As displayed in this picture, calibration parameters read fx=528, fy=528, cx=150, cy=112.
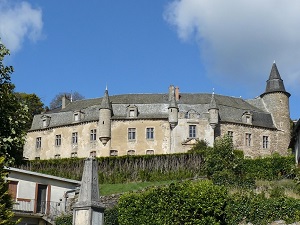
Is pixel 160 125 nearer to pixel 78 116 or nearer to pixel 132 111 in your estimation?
pixel 132 111

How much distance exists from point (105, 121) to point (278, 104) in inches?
866

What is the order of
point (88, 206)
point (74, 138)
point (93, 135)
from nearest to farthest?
point (88, 206), point (93, 135), point (74, 138)

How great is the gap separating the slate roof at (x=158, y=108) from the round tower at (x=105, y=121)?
0.94 metres

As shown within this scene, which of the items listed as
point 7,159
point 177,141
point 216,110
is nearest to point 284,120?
point 216,110

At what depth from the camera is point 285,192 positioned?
27781mm

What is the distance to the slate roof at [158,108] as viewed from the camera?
206ft

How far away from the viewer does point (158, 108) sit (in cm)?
6281

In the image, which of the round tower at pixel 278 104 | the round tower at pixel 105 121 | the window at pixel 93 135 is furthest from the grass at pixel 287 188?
the round tower at pixel 278 104

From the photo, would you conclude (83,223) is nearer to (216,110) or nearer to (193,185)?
(193,185)

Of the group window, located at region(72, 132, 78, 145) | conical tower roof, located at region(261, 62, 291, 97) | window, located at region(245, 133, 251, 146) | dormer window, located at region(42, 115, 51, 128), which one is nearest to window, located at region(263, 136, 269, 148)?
window, located at region(245, 133, 251, 146)

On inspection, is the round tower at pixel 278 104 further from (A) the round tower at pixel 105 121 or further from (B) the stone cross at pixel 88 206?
(B) the stone cross at pixel 88 206

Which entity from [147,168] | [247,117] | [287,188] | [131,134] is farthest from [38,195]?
[247,117]

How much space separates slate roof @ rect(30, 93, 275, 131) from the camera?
6281 centimetres

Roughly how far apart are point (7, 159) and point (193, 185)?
10344 mm
